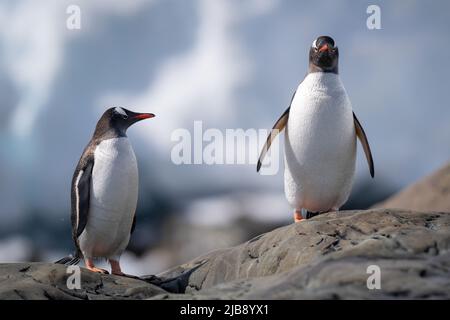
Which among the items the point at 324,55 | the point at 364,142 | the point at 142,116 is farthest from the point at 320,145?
the point at 142,116

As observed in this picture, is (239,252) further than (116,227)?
No

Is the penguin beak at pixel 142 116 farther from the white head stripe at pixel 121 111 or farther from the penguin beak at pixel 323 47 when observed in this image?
the penguin beak at pixel 323 47

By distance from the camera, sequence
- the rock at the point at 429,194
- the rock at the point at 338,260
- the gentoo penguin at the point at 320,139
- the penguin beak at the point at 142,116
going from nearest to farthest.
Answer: the rock at the point at 338,260, the gentoo penguin at the point at 320,139, the penguin beak at the point at 142,116, the rock at the point at 429,194

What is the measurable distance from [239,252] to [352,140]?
1.20 metres

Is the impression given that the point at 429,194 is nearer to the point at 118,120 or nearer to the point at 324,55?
the point at 324,55

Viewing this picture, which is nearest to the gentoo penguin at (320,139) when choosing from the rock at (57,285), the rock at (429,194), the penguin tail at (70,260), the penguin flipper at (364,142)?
the penguin flipper at (364,142)

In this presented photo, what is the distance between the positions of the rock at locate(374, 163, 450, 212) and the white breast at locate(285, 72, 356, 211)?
499 centimetres

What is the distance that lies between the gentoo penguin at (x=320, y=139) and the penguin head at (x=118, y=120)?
1.13 m

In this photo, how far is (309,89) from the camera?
484cm

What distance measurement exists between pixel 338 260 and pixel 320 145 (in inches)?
70.3

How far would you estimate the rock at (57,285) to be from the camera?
368 centimetres

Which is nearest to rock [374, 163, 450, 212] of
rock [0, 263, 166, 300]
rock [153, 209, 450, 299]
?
rock [153, 209, 450, 299]
